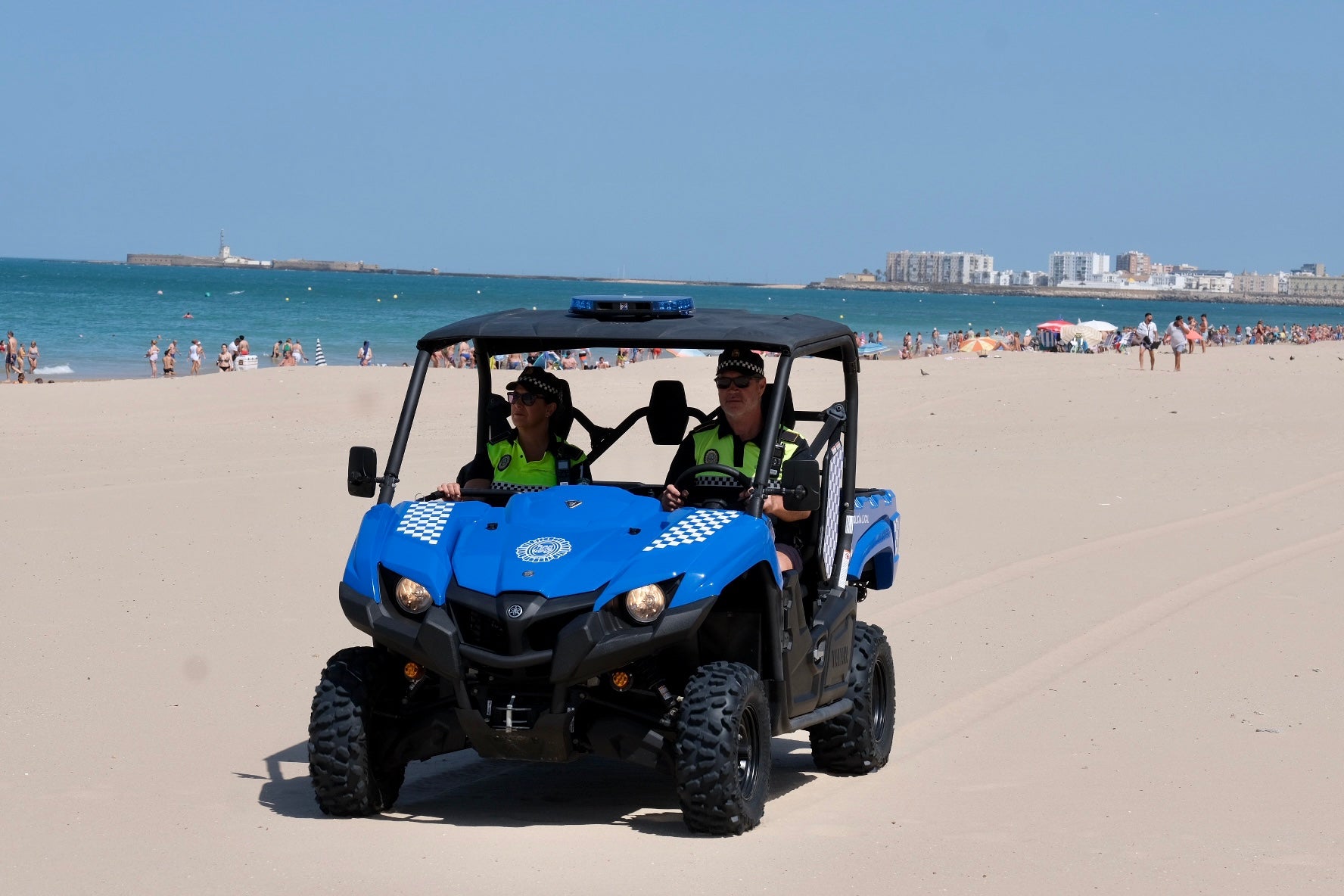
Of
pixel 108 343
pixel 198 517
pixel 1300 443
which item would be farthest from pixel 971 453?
pixel 108 343

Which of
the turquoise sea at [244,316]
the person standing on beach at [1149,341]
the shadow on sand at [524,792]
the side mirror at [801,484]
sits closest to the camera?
the side mirror at [801,484]

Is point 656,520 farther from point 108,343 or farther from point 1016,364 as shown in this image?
point 108,343

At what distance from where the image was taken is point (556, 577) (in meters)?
5.82

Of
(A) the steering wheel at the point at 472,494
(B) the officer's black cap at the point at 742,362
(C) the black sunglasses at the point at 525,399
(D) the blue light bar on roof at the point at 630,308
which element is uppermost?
(D) the blue light bar on roof at the point at 630,308

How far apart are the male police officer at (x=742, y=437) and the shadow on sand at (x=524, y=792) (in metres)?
1.14

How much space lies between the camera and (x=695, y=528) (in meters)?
6.09

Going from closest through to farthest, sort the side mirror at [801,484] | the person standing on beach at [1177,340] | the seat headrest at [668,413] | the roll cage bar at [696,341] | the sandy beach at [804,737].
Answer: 1. the sandy beach at [804,737]
2. the side mirror at [801,484]
3. the roll cage bar at [696,341]
4. the seat headrest at [668,413]
5. the person standing on beach at [1177,340]

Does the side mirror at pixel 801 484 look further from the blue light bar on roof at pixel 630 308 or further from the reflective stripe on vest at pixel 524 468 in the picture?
the reflective stripe on vest at pixel 524 468

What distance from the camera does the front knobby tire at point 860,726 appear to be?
741cm

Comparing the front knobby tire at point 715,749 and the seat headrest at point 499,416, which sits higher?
the seat headrest at point 499,416

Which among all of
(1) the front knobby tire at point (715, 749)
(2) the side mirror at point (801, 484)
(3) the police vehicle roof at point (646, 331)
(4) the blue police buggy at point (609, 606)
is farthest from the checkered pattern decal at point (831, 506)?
(1) the front knobby tire at point (715, 749)

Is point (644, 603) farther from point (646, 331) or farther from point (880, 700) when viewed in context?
point (880, 700)

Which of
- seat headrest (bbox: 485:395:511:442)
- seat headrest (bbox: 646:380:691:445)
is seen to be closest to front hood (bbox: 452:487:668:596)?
seat headrest (bbox: 646:380:691:445)

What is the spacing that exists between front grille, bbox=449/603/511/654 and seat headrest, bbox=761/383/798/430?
1450 mm
